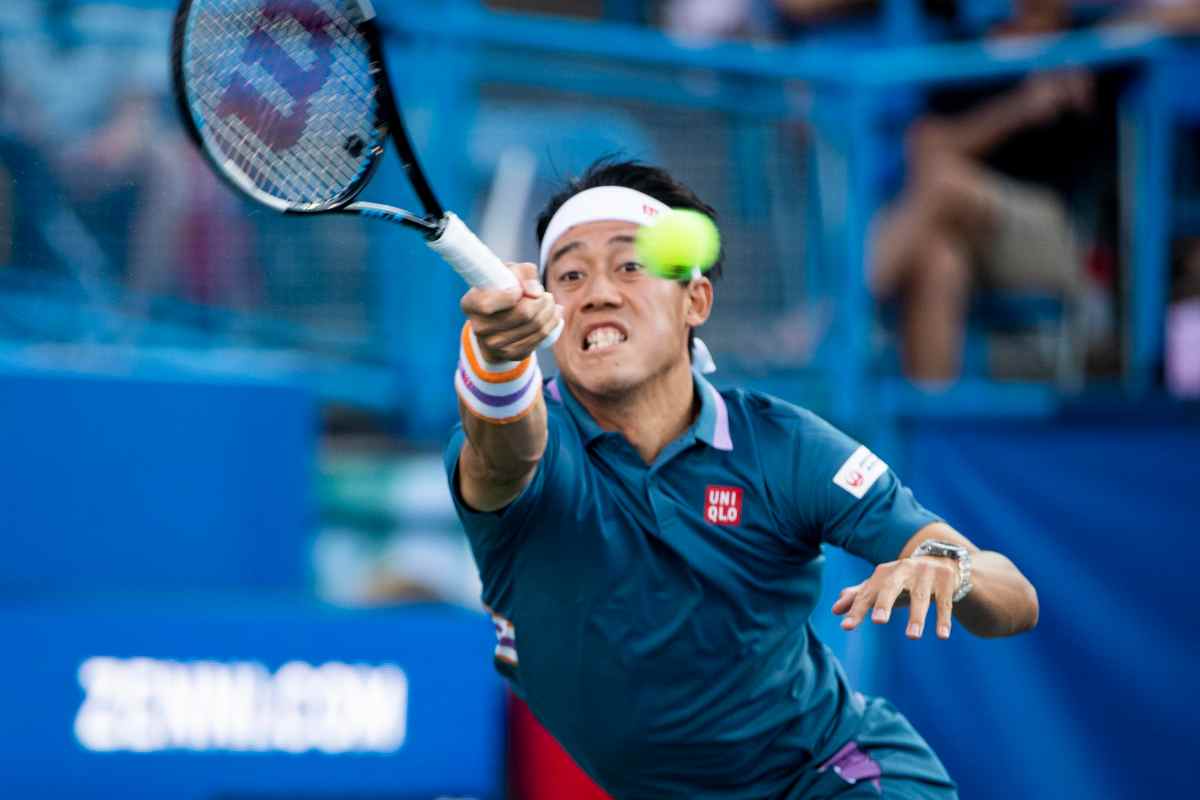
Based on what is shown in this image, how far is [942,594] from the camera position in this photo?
9.82ft

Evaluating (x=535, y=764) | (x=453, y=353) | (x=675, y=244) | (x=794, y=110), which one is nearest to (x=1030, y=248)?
(x=794, y=110)

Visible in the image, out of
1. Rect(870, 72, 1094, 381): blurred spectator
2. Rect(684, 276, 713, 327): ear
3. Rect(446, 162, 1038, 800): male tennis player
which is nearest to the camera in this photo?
Rect(446, 162, 1038, 800): male tennis player

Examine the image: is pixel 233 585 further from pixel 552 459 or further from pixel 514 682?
pixel 552 459

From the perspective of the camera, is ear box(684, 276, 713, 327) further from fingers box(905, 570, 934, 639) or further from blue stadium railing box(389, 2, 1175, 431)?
blue stadium railing box(389, 2, 1175, 431)

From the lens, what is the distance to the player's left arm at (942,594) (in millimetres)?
2881

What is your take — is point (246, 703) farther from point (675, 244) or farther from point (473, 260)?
point (473, 260)

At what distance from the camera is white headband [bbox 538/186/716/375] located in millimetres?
3576

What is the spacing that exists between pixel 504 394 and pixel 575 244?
677 millimetres

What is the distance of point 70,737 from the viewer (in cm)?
504

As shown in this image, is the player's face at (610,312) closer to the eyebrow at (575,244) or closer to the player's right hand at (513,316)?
the eyebrow at (575,244)

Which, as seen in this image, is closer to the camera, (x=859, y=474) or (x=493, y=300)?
(x=493, y=300)

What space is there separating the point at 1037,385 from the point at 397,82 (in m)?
2.72

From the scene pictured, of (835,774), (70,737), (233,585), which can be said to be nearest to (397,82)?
(233,585)

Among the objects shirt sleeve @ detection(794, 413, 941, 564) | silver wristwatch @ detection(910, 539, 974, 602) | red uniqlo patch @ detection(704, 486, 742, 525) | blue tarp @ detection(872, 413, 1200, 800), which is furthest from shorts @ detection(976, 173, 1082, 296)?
silver wristwatch @ detection(910, 539, 974, 602)
